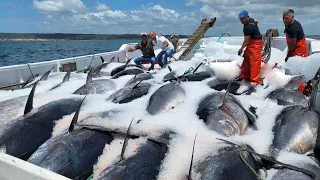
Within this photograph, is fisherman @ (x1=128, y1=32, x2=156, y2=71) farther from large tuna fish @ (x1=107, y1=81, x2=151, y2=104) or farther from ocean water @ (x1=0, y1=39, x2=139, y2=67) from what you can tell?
ocean water @ (x1=0, y1=39, x2=139, y2=67)

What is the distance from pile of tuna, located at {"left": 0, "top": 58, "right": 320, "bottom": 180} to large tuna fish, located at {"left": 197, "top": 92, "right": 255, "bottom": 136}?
1cm

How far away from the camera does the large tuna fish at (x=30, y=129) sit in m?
2.78

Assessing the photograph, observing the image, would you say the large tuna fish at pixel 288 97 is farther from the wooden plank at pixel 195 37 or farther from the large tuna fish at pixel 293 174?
the wooden plank at pixel 195 37

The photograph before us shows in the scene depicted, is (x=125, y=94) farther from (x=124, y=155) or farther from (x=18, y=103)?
(x=124, y=155)

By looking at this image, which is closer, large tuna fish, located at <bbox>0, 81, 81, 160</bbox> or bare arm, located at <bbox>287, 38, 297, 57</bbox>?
large tuna fish, located at <bbox>0, 81, 81, 160</bbox>

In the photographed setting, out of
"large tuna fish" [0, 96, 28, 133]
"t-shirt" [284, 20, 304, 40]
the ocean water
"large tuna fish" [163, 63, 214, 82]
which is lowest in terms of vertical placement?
the ocean water

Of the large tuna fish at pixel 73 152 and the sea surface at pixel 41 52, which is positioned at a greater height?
the large tuna fish at pixel 73 152

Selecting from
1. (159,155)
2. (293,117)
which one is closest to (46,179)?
(159,155)

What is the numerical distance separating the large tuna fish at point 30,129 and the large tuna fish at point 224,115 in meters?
1.66

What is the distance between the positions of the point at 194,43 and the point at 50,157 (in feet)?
27.5

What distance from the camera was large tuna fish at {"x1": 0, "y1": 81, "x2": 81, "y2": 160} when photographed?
2775mm

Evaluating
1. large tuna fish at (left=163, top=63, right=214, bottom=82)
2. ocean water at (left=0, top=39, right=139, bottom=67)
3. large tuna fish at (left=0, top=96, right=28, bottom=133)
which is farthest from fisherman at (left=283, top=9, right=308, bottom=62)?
ocean water at (left=0, top=39, right=139, bottom=67)

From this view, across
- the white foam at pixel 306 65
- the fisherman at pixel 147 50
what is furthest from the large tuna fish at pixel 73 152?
the fisherman at pixel 147 50

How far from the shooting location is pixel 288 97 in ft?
12.8
